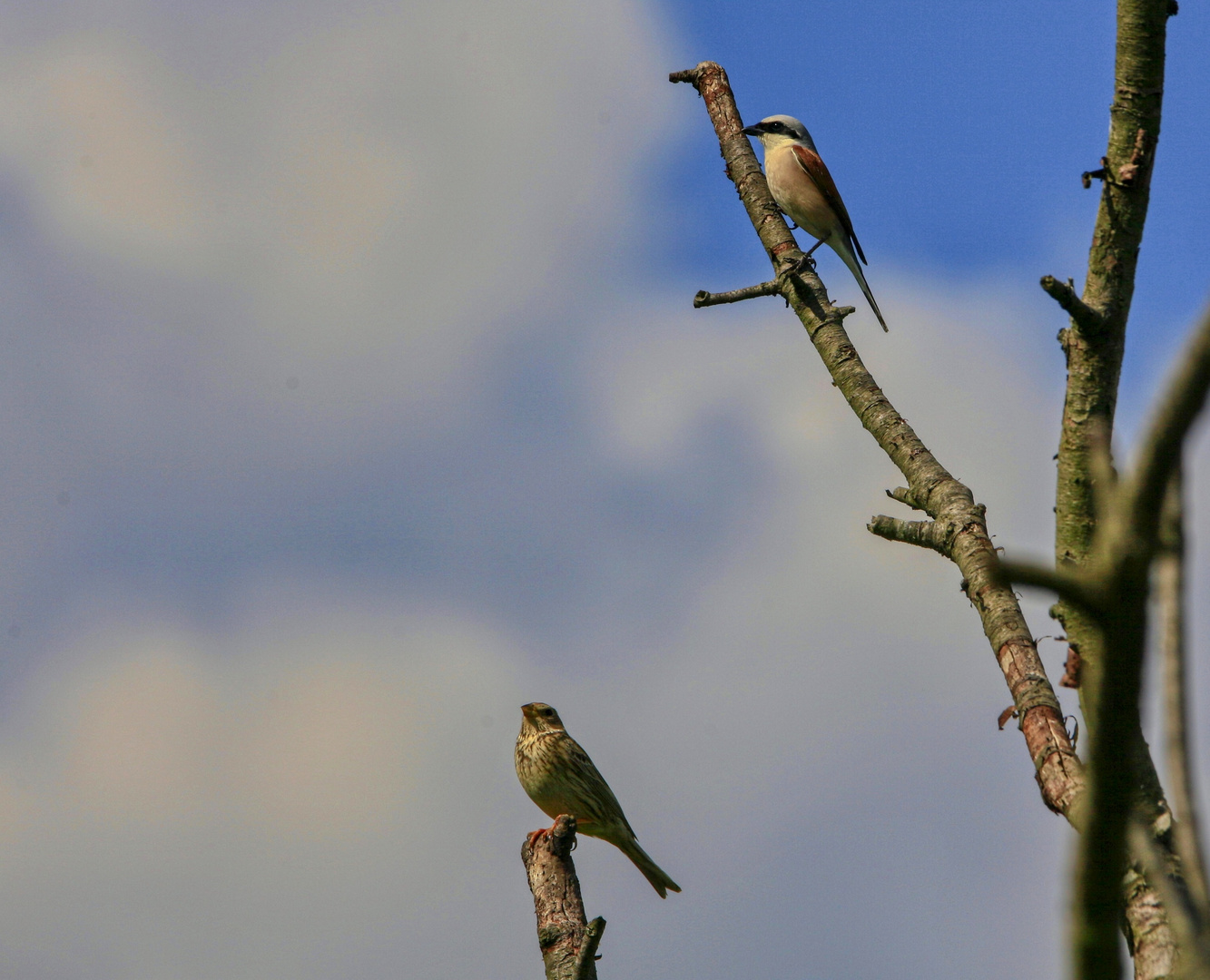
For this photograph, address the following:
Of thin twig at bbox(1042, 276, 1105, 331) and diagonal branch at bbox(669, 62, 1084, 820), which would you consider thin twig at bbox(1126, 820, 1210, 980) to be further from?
thin twig at bbox(1042, 276, 1105, 331)

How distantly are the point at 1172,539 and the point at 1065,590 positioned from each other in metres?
0.23

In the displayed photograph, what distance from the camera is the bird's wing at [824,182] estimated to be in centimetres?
1191

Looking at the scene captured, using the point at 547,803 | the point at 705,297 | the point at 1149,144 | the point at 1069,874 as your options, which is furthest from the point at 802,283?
the point at 1069,874

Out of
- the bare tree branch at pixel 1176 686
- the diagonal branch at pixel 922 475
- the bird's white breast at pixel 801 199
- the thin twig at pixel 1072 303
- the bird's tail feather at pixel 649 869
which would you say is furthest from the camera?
the bird's white breast at pixel 801 199

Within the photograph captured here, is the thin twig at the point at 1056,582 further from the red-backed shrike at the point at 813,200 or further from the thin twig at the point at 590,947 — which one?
the red-backed shrike at the point at 813,200

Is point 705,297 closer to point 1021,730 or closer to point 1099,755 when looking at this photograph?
point 1021,730

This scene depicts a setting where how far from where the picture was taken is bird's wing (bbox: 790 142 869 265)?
11.9 m

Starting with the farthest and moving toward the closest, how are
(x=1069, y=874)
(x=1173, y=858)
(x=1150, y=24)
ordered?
(x=1150, y=24)
(x=1173, y=858)
(x=1069, y=874)

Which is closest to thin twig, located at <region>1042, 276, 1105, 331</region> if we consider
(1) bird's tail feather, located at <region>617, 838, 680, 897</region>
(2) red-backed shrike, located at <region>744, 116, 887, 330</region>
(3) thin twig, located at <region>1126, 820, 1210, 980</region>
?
(3) thin twig, located at <region>1126, 820, 1210, 980</region>

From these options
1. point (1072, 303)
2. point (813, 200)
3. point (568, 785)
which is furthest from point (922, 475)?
point (813, 200)

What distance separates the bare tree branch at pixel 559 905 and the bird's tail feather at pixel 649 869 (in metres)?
2.70

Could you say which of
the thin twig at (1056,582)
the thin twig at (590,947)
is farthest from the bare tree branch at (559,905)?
the thin twig at (1056,582)

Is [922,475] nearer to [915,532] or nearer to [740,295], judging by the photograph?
[915,532]

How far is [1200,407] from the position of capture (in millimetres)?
1265
